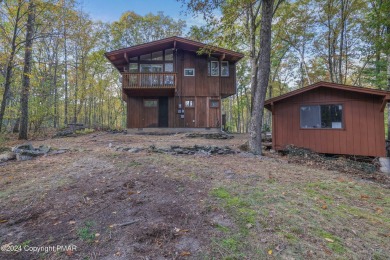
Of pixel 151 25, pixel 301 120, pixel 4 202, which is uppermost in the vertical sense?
pixel 151 25

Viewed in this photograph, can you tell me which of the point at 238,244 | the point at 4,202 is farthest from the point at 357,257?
the point at 4,202

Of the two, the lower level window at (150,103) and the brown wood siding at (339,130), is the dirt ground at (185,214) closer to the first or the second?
the brown wood siding at (339,130)

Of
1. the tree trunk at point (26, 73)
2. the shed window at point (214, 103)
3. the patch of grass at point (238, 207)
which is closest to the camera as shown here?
the patch of grass at point (238, 207)

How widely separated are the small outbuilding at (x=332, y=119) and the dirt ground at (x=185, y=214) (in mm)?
4342

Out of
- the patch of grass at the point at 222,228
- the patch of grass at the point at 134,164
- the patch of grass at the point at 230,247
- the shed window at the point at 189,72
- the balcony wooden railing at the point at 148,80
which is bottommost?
the patch of grass at the point at 230,247

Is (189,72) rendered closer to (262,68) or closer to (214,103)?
(214,103)

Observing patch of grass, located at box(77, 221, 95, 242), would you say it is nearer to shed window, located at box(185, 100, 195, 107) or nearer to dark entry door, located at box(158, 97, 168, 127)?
dark entry door, located at box(158, 97, 168, 127)

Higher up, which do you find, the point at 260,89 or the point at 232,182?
the point at 260,89

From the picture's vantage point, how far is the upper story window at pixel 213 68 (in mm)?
16609

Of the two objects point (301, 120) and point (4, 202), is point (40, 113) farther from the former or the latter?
point (301, 120)

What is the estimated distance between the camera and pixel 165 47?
1606cm

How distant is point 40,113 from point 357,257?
14547 millimetres

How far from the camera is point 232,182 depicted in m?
4.12

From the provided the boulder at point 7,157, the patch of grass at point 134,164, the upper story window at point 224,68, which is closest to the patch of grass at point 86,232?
the patch of grass at point 134,164
